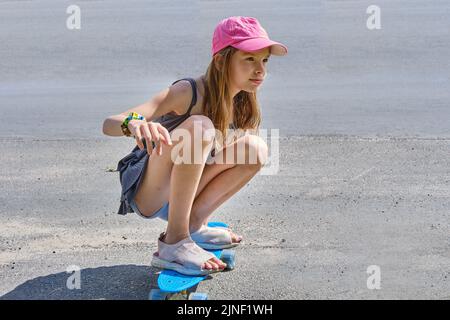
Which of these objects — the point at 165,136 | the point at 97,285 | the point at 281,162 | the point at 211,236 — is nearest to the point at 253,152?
the point at 211,236

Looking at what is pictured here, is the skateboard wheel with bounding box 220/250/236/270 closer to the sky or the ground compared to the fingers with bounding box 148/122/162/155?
closer to the ground

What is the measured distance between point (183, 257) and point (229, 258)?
33 cm

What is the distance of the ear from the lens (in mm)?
3730

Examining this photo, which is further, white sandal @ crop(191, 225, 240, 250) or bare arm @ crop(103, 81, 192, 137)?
white sandal @ crop(191, 225, 240, 250)

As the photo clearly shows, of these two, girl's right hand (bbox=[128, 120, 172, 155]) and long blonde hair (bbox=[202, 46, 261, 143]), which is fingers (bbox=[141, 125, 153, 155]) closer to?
girl's right hand (bbox=[128, 120, 172, 155])

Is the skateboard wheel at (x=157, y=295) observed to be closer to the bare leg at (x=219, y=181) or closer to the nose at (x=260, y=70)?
the bare leg at (x=219, y=181)

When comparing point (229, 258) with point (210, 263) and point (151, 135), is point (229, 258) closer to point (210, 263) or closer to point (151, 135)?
point (210, 263)

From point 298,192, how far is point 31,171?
5.91 ft

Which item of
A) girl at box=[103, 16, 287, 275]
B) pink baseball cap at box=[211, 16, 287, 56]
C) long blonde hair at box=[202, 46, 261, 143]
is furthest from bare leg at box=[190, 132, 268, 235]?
pink baseball cap at box=[211, 16, 287, 56]

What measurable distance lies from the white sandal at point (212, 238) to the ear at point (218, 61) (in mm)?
761

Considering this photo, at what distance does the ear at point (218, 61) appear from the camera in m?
3.73

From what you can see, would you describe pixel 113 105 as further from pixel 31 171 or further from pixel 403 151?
pixel 403 151

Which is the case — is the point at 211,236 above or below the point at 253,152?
below

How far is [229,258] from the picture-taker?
386 cm
